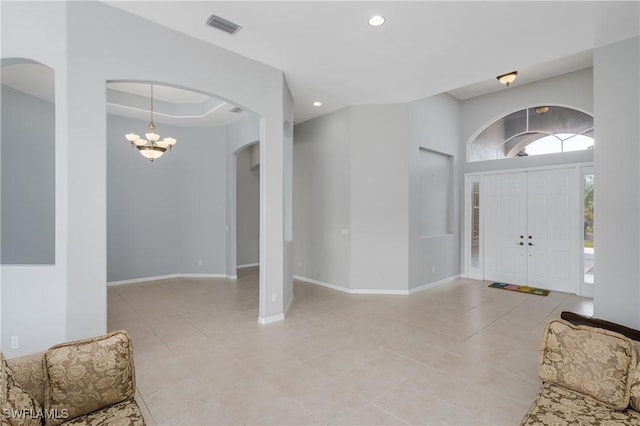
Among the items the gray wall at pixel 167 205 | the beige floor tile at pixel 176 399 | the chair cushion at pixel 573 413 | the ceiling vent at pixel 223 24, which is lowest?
the beige floor tile at pixel 176 399

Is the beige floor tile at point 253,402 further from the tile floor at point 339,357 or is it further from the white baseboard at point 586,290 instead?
the white baseboard at point 586,290

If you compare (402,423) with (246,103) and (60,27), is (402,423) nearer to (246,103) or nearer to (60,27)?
(246,103)

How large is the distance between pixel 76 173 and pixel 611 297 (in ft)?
17.2

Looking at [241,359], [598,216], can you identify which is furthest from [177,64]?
[598,216]

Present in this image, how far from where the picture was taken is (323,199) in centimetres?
627

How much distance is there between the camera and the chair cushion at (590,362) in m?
1.83

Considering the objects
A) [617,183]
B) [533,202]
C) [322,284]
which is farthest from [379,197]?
[617,183]

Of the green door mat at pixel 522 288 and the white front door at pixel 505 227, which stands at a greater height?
the white front door at pixel 505 227

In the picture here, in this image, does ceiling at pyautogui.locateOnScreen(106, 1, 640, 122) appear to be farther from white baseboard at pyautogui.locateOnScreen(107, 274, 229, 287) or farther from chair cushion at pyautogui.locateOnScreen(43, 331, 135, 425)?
white baseboard at pyautogui.locateOnScreen(107, 274, 229, 287)

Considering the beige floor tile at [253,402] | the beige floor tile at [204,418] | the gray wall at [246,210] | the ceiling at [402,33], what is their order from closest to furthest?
the beige floor tile at [204,418], the beige floor tile at [253,402], the ceiling at [402,33], the gray wall at [246,210]

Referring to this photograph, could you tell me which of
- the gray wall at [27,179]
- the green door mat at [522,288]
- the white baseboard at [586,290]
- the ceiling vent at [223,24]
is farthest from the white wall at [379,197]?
the gray wall at [27,179]

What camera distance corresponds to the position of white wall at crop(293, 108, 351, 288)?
19.3ft

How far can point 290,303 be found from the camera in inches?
197

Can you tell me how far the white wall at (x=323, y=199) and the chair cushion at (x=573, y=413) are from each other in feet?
13.1
